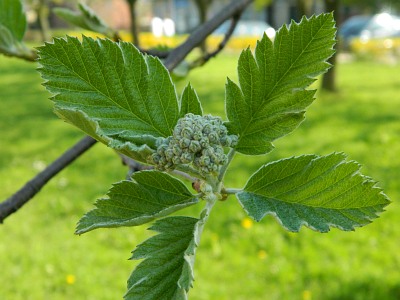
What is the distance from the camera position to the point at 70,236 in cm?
405

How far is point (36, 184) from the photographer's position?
3.21ft

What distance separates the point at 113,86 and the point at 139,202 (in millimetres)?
129

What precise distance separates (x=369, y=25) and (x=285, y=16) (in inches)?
198

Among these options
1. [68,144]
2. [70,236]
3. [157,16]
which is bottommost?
[157,16]

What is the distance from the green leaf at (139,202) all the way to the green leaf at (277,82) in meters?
0.09

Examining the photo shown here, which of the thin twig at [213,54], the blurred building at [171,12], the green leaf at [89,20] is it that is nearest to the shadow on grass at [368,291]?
the thin twig at [213,54]

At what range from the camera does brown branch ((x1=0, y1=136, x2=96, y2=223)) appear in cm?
91

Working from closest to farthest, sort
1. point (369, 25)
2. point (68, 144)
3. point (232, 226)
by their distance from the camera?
point (232, 226)
point (68, 144)
point (369, 25)

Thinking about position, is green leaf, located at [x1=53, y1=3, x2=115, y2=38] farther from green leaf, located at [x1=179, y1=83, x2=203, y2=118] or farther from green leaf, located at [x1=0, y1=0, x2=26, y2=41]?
green leaf, located at [x1=179, y1=83, x2=203, y2=118]

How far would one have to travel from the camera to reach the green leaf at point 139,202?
551 mm

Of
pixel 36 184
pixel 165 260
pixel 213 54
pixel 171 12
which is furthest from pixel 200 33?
pixel 171 12

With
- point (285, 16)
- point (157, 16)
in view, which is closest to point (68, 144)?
point (285, 16)

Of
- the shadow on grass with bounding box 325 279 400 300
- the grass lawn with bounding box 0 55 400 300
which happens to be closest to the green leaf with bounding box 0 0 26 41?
the grass lawn with bounding box 0 55 400 300

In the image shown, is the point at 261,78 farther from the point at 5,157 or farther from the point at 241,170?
the point at 5,157
